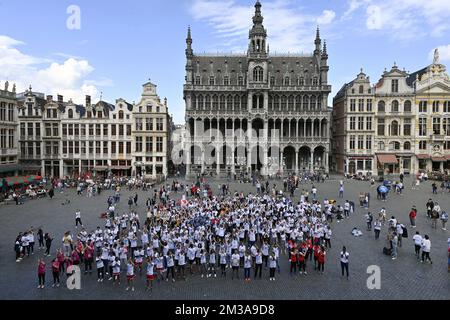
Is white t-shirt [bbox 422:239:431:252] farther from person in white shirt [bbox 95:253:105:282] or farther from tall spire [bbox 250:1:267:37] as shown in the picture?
tall spire [bbox 250:1:267:37]

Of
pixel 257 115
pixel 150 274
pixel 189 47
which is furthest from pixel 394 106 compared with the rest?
pixel 150 274

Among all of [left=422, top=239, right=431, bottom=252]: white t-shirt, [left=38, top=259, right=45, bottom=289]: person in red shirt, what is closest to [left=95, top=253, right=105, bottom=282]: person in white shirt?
[left=38, top=259, right=45, bottom=289]: person in red shirt

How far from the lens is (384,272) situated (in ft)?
56.1

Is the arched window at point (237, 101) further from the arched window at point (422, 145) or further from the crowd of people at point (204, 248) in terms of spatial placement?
the crowd of people at point (204, 248)

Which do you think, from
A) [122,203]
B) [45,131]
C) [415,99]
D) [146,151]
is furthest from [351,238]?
[45,131]

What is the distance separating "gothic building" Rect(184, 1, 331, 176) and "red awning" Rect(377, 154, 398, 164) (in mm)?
9332

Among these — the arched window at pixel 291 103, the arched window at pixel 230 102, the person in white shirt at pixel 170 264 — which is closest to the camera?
A: the person in white shirt at pixel 170 264

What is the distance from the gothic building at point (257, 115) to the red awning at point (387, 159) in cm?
933

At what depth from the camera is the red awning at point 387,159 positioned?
6064cm

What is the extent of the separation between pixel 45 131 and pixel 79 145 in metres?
6.14

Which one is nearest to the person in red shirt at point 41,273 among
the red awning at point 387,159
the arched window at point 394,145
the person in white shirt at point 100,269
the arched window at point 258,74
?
the person in white shirt at point 100,269

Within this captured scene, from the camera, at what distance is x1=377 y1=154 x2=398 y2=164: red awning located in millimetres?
60644

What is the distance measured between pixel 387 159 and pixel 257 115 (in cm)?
2457

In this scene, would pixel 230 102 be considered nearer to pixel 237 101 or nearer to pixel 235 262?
pixel 237 101
